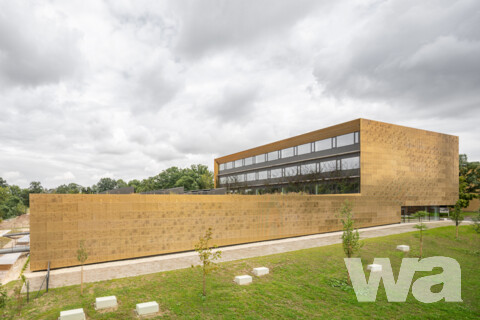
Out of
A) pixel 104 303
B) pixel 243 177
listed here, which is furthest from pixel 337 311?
pixel 243 177

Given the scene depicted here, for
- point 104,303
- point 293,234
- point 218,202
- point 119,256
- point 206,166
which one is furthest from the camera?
point 206,166

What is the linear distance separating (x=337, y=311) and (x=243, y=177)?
50.5 meters

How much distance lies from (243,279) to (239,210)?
968 cm

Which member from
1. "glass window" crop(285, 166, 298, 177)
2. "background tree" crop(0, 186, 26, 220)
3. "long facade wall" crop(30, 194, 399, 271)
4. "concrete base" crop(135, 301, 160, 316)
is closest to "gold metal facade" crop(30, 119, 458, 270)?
"long facade wall" crop(30, 194, 399, 271)

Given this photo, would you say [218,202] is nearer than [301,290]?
No

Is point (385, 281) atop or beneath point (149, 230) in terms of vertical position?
beneath

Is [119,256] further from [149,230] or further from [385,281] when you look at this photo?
[385,281]

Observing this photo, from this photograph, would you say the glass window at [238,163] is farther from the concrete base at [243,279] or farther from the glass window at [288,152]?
the concrete base at [243,279]

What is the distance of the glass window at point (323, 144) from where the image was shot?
40713 mm

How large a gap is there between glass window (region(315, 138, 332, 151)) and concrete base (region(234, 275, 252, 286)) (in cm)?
2987

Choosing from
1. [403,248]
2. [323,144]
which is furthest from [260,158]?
[403,248]

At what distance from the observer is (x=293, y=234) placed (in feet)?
87.1

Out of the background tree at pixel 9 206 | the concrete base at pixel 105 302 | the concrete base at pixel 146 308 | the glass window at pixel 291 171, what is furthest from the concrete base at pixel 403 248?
the background tree at pixel 9 206

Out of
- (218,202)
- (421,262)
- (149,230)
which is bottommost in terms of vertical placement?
(421,262)
